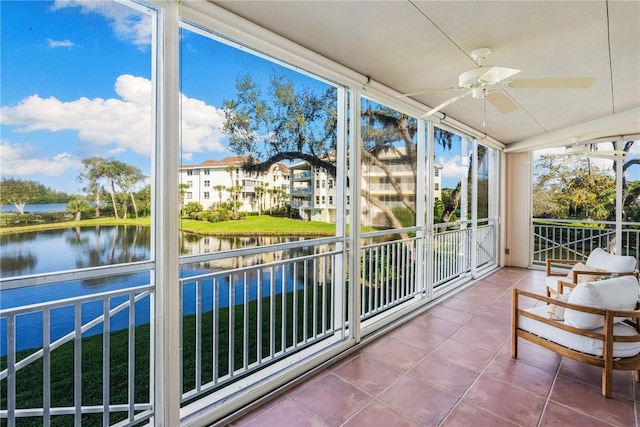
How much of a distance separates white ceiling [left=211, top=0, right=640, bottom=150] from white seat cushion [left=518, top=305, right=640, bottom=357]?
203 centimetres

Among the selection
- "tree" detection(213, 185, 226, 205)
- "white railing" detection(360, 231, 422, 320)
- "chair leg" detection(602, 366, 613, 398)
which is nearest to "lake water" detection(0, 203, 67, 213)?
"tree" detection(213, 185, 226, 205)

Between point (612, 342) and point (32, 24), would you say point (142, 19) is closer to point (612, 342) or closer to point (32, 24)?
point (32, 24)

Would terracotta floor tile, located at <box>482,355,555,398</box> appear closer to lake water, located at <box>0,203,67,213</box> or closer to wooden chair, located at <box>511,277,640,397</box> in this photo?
wooden chair, located at <box>511,277,640,397</box>

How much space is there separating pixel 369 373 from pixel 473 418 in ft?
2.42

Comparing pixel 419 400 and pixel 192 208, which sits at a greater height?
pixel 192 208

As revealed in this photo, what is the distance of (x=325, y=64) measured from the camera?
7.94 feet

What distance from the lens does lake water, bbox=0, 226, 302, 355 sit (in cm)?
135

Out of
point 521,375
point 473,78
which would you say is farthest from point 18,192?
point 521,375

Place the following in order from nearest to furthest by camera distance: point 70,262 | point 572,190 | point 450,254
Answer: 1. point 70,262
2. point 450,254
3. point 572,190

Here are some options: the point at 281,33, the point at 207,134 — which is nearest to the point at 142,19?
the point at 207,134

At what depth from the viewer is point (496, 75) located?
1928 mm

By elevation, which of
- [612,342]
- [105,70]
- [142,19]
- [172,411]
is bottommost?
[172,411]

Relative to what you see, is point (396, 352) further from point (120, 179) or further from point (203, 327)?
point (120, 179)

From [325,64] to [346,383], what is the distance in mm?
2385
